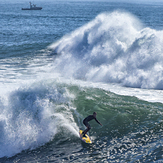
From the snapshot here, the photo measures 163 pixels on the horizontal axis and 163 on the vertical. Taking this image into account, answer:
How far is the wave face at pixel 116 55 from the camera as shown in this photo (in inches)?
762

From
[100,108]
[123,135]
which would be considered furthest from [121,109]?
[123,135]

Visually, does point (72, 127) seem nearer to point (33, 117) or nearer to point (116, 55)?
point (33, 117)

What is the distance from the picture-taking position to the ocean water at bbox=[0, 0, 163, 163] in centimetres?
1028

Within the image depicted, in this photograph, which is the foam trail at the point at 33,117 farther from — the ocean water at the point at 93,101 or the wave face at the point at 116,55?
the wave face at the point at 116,55

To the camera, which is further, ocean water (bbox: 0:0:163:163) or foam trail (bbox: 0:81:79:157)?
foam trail (bbox: 0:81:79:157)

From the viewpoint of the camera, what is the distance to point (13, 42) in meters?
37.6

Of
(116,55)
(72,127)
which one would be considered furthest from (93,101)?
(116,55)

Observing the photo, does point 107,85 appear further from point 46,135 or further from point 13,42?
point 13,42

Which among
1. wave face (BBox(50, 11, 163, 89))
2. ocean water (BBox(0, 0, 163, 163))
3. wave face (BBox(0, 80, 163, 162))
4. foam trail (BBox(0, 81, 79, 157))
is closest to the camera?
wave face (BBox(0, 80, 163, 162))

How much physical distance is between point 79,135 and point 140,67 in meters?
11.0

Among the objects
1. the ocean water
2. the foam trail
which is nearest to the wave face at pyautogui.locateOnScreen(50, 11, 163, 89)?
the ocean water

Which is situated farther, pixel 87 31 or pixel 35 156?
pixel 87 31

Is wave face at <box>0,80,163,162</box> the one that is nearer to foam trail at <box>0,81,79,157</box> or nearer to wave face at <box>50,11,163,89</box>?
foam trail at <box>0,81,79,157</box>

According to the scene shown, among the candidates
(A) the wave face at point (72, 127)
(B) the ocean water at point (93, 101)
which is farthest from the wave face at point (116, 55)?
(A) the wave face at point (72, 127)
